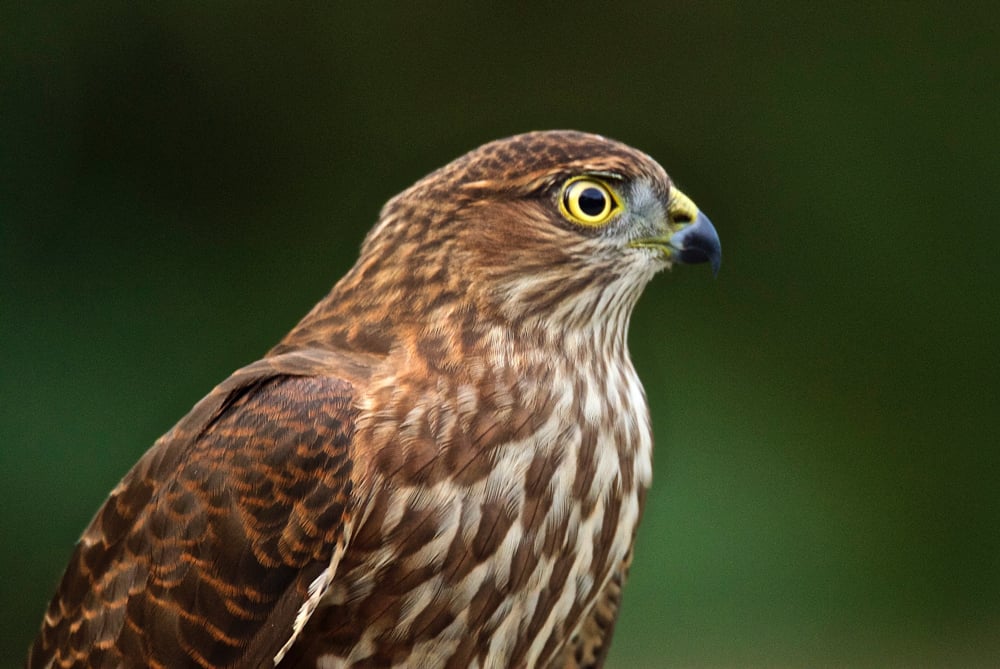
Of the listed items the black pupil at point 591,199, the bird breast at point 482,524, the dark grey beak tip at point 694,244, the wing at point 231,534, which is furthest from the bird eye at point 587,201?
the wing at point 231,534

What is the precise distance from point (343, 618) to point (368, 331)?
0.56 meters

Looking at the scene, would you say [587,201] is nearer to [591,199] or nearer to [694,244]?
[591,199]

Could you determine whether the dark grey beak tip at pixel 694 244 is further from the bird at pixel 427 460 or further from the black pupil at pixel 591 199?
the black pupil at pixel 591 199

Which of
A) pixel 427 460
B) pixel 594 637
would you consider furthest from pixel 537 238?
pixel 594 637

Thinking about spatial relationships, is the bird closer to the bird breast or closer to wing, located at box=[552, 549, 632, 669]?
the bird breast

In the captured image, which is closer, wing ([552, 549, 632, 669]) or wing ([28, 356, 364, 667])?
wing ([28, 356, 364, 667])

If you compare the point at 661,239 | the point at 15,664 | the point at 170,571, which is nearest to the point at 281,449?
the point at 170,571

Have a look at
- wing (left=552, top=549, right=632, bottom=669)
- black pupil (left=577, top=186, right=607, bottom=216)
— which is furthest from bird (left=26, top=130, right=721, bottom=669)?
wing (left=552, top=549, right=632, bottom=669)

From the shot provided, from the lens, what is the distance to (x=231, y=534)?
7.55ft

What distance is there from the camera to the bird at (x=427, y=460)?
7.53ft

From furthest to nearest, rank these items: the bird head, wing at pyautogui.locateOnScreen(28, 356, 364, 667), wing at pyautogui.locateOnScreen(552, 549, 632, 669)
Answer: wing at pyautogui.locateOnScreen(552, 549, 632, 669) < the bird head < wing at pyautogui.locateOnScreen(28, 356, 364, 667)

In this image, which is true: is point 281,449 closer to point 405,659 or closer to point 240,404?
point 240,404

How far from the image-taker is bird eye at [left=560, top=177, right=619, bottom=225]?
256 cm

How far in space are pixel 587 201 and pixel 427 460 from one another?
0.63m
